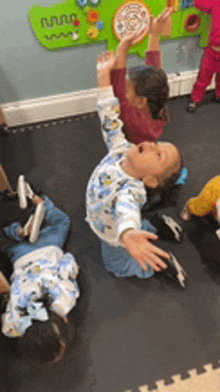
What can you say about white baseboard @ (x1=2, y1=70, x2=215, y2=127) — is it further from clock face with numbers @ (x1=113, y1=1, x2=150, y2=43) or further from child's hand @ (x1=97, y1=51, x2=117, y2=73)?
child's hand @ (x1=97, y1=51, x2=117, y2=73)

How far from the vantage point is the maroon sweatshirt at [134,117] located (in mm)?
1157

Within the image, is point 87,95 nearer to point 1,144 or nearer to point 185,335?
point 1,144

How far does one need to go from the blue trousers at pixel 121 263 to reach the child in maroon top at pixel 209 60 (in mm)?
1377

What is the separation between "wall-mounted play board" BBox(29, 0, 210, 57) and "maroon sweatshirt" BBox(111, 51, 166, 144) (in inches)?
30.4

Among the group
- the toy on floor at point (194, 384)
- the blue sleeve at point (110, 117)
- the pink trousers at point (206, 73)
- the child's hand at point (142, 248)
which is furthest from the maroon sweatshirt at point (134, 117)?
the toy on floor at point (194, 384)

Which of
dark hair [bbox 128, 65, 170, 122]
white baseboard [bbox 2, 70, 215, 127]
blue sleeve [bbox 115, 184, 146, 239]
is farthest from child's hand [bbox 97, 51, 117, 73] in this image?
white baseboard [bbox 2, 70, 215, 127]

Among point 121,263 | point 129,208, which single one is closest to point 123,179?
point 129,208

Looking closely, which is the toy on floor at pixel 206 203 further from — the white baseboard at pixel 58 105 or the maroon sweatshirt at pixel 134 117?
the white baseboard at pixel 58 105

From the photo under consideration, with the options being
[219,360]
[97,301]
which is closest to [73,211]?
[97,301]

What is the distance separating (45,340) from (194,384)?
2.02ft

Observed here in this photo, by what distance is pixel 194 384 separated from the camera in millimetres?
1114

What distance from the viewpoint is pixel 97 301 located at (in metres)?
1.34

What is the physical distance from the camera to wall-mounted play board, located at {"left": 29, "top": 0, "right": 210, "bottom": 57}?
5.78ft

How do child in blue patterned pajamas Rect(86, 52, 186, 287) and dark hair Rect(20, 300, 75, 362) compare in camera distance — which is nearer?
child in blue patterned pajamas Rect(86, 52, 186, 287)
